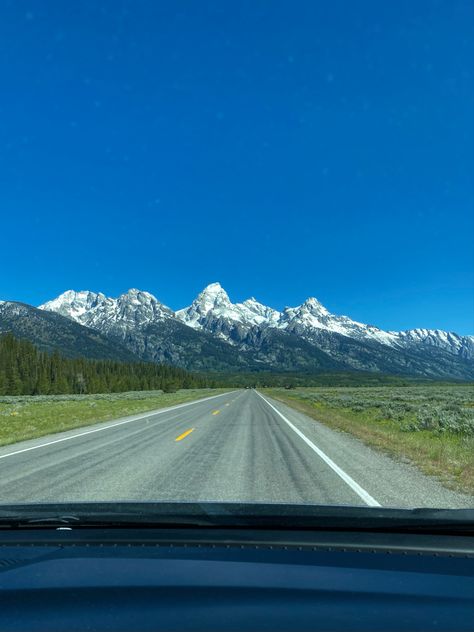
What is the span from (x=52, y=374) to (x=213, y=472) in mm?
91472

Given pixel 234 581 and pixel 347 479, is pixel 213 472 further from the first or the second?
pixel 234 581

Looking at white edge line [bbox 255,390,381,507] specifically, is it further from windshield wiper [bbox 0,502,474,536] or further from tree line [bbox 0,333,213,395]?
tree line [bbox 0,333,213,395]

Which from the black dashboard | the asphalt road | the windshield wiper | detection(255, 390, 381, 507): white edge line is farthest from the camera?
the asphalt road

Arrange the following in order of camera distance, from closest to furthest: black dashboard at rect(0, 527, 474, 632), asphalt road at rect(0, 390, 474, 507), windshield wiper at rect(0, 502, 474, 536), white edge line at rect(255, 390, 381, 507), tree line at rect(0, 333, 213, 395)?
black dashboard at rect(0, 527, 474, 632), windshield wiper at rect(0, 502, 474, 536), white edge line at rect(255, 390, 381, 507), asphalt road at rect(0, 390, 474, 507), tree line at rect(0, 333, 213, 395)

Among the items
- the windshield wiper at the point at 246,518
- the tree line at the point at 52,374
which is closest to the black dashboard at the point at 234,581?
the windshield wiper at the point at 246,518

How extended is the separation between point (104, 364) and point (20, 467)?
117596 millimetres

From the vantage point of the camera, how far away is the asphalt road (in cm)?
741

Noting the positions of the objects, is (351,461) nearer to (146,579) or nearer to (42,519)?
(42,519)

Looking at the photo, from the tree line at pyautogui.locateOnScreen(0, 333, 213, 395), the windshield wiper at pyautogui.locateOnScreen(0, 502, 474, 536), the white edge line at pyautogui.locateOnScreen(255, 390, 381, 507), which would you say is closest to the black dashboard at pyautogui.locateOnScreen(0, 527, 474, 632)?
the windshield wiper at pyautogui.locateOnScreen(0, 502, 474, 536)

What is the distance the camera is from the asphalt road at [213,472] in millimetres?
7414

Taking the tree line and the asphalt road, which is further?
the tree line

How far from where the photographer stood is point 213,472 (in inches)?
374

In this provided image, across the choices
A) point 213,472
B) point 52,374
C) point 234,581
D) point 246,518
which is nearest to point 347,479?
point 213,472

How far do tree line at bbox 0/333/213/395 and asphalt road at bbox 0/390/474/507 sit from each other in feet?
246
